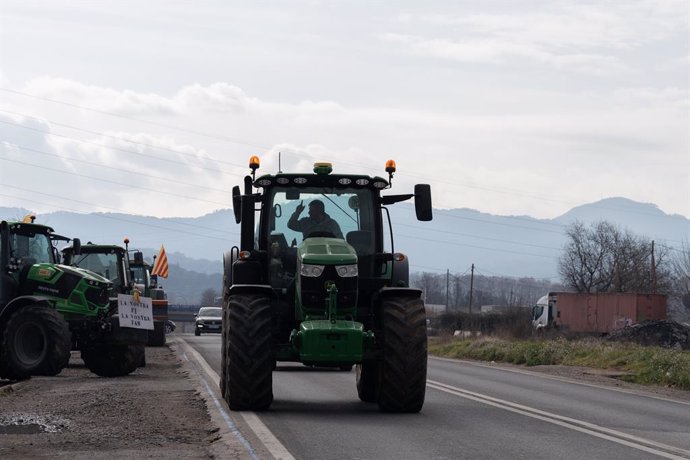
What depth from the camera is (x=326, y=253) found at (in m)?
14.6

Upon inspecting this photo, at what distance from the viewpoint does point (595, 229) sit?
386 feet

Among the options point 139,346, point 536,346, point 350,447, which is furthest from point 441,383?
point 536,346

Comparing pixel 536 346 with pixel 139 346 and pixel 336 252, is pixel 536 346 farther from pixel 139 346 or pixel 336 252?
pixel 336 252

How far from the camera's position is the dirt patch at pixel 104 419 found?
11.2 metres

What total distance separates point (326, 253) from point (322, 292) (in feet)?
1.60

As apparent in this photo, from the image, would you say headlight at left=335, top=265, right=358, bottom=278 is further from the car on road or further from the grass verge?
the car on road

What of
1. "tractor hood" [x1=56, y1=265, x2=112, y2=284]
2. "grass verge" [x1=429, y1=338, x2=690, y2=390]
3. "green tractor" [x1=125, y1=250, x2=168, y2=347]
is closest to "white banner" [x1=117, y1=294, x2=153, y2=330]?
"tractor hood" [x1=56, y1=265, x2=112, y2=284]

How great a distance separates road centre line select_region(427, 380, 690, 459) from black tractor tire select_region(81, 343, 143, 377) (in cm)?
647

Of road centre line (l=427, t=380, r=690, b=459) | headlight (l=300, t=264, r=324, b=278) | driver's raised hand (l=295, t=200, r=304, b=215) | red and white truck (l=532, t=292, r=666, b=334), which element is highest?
driver's raised hand (l=295, t=200, r=304, b=215)

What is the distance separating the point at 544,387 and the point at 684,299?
70096 mm

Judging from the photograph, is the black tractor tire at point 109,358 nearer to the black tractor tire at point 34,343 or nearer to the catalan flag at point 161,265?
the black tractor tire at point 34,343

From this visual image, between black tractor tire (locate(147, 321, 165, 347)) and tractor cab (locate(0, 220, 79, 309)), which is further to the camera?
black tractor tire (locate(147, 321, 165, 347))

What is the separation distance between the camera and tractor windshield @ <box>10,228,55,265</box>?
21609 mm

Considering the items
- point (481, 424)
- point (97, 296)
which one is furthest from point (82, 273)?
point (481, 424)
